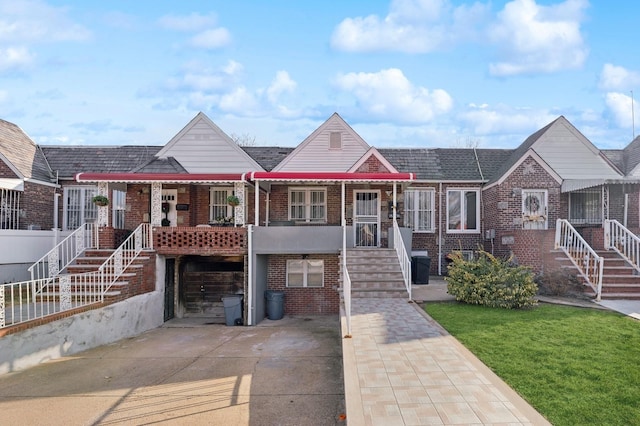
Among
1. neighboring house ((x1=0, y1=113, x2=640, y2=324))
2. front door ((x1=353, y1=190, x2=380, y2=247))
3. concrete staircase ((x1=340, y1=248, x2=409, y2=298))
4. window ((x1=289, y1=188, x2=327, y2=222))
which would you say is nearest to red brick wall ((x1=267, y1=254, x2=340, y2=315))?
neighboring house ((x1=0, y1=113, x2=640, y2=324))

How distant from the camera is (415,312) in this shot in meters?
10.3

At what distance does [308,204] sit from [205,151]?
4946 millimetres

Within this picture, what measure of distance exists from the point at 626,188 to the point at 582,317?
1032 cm

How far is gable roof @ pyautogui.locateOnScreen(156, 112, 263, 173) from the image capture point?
17.7 metres

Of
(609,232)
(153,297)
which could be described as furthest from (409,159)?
(153,297)

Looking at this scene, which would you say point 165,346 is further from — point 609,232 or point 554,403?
point 609,232

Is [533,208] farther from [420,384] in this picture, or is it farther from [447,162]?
[420,384]

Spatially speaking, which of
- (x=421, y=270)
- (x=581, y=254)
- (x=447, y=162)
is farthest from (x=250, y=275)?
(x=581, y=254)

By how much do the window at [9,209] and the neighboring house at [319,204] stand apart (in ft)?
2.57

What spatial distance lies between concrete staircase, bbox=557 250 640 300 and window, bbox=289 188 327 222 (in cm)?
893

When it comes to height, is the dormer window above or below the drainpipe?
above

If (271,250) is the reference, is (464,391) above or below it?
below

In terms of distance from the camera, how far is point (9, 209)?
16.2 m

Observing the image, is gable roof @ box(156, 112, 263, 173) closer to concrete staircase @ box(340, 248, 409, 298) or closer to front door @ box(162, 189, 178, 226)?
front door @ box(162, 189, 178, 226)
